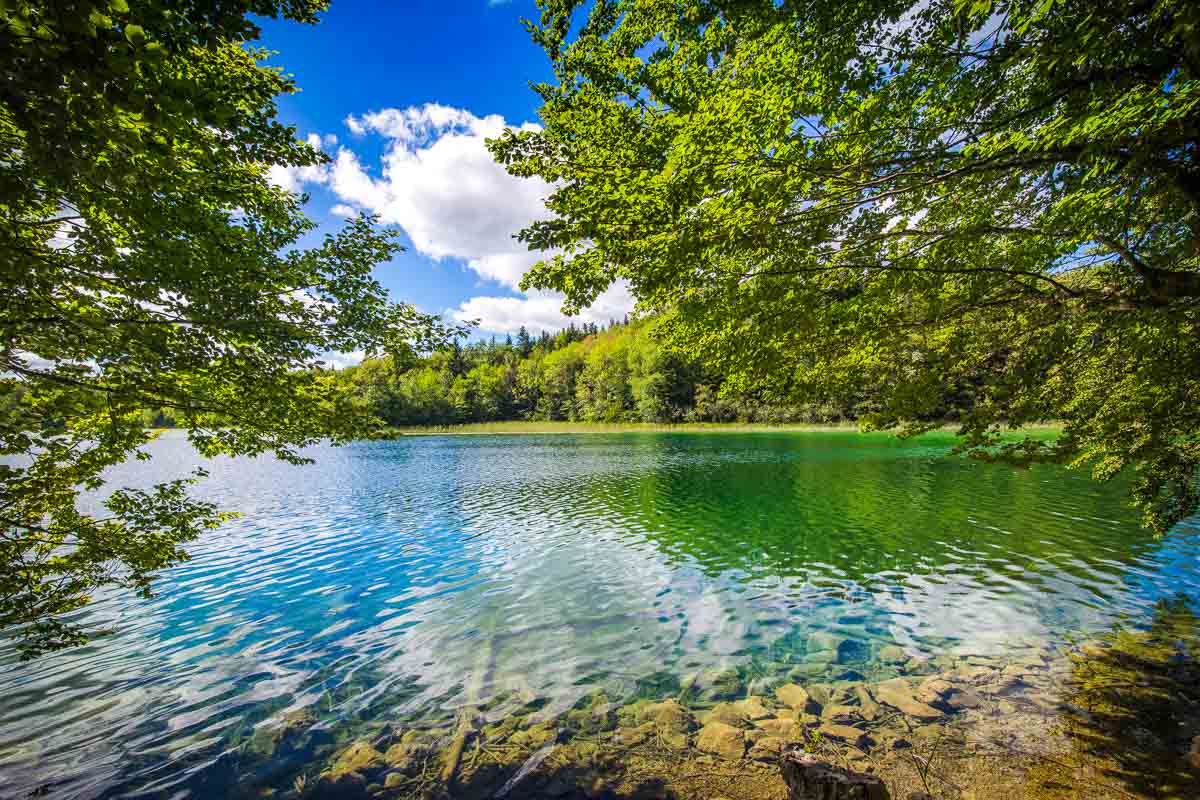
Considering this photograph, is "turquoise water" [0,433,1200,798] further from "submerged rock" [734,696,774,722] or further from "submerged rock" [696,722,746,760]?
"submerged rock" [696,722,746,760]

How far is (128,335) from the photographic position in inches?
191

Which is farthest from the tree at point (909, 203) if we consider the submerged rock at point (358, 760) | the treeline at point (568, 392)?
the treeline at point (568, 392)

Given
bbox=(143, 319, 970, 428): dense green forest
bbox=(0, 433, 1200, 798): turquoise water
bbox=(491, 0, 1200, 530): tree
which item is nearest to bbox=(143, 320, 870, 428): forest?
bbox=(143, 319, 970, 428): dense green forest

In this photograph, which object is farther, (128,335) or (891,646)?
(891,646)

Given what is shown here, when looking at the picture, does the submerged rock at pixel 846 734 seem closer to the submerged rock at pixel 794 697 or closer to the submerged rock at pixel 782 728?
the submerged rock at pixel 782 728

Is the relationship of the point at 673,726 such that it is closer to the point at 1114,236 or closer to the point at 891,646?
the point at 891,646

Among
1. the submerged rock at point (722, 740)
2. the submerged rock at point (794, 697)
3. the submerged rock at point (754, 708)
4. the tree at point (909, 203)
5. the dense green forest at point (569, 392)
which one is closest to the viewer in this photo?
the tree at point (909, 203)

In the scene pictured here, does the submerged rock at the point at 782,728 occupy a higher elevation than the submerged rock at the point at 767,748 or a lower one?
lower

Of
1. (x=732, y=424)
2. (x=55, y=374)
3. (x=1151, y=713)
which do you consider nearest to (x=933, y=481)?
(x=1151, y=713)

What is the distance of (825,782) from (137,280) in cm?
874

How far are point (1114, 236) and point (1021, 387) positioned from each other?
235 centimetres

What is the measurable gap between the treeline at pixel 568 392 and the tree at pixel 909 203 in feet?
262

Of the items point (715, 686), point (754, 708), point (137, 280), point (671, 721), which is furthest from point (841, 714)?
point (137, 280)

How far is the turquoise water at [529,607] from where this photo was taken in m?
6.77
